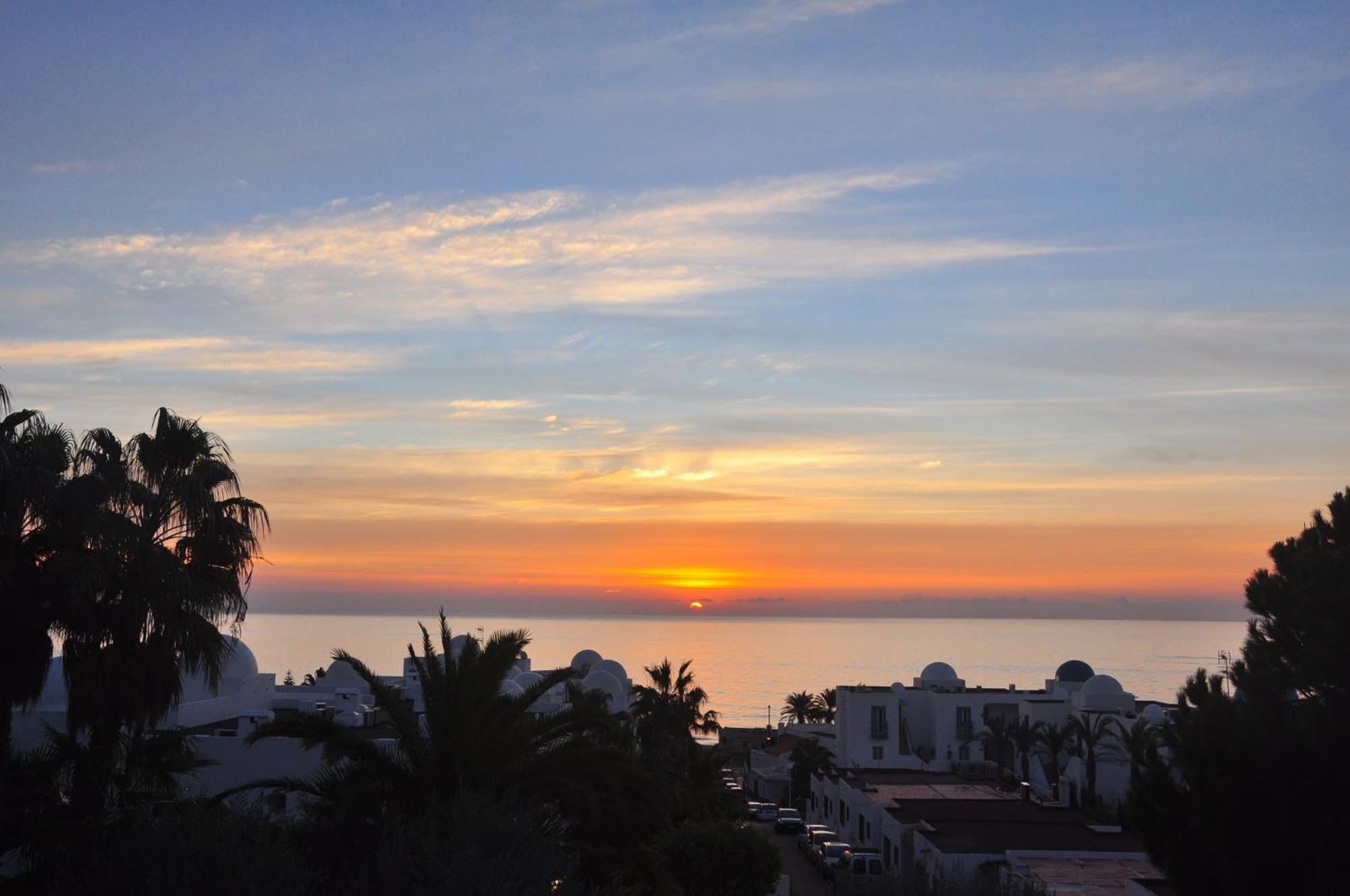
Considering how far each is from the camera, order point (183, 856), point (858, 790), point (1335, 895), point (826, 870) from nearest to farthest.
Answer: point (183, 856), point (1335, 895), point (826, 870), point (858, 790)

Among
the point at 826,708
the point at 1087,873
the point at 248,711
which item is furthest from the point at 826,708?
the point at 1087,873

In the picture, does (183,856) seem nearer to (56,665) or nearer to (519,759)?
(519,759)

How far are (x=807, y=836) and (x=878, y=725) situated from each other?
15704mm

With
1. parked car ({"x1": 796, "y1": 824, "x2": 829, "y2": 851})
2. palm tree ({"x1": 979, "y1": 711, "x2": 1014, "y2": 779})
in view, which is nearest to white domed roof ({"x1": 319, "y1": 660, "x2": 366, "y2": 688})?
parked car ({"x1": 796, "y1": 824, "x2": 829, "y2": 851})

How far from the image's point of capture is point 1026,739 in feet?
163

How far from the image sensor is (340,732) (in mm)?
16047

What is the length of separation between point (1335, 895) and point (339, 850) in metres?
11.5

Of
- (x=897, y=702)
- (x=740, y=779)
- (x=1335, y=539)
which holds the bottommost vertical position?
(x=740, y=779)

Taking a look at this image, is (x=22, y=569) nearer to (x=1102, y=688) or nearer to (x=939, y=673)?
(x=1102, y=688)

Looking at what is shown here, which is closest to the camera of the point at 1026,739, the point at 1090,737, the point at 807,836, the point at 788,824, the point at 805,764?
the point at 807,836

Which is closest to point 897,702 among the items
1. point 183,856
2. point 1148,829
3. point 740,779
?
point 740,779

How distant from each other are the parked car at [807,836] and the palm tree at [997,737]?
9296mm

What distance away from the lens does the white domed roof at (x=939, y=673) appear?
6500 centimetres

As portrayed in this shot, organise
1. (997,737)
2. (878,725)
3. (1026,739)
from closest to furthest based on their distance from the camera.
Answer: (1026,739), (997,737), (878,725)
